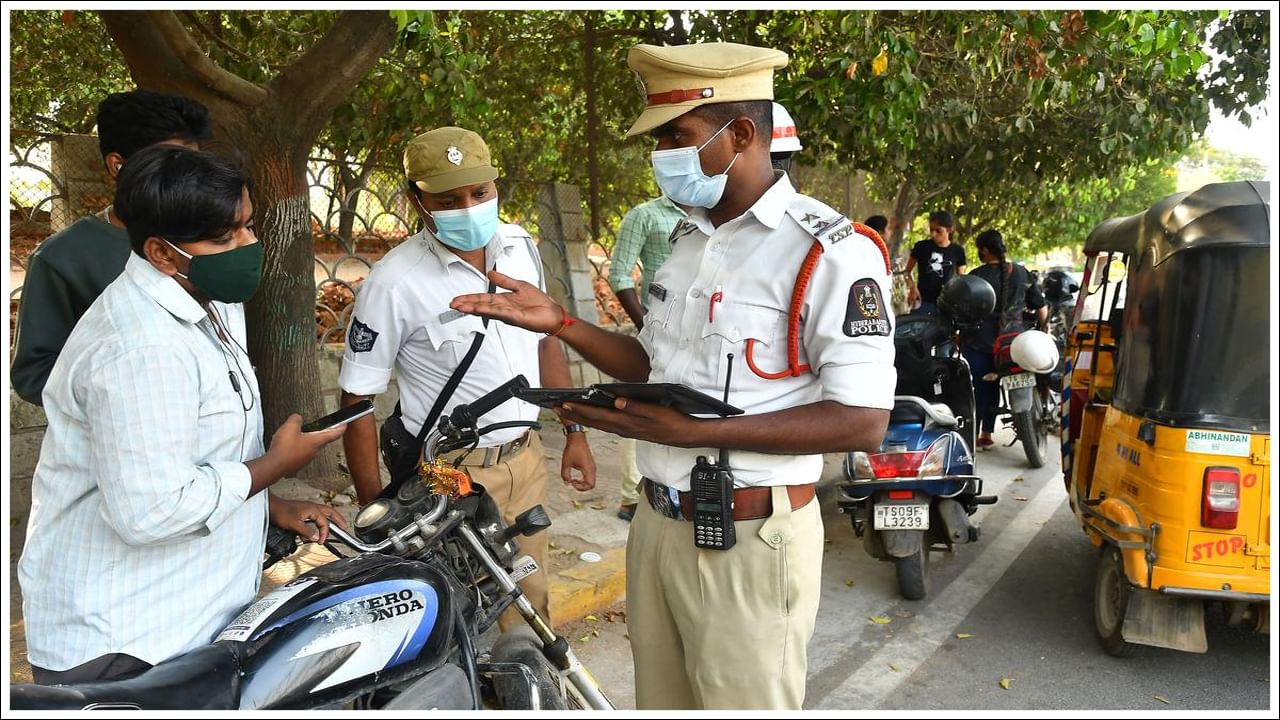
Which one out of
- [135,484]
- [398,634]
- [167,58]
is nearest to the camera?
[135,484]

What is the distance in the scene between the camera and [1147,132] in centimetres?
912

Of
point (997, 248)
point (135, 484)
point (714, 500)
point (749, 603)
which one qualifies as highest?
point (135, 484)

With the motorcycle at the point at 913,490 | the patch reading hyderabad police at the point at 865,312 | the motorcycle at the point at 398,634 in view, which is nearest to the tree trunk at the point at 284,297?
the motorcycle at the point at 913,490

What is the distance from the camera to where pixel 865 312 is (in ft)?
6.38

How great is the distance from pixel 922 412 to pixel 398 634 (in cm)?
337

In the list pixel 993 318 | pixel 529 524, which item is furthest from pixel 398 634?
pixel 993 318

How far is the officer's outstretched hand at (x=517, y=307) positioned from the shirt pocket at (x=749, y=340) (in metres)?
0.40

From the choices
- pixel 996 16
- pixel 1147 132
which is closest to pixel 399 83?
pixel 996 16

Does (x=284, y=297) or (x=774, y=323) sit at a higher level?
(x=774, y=323)

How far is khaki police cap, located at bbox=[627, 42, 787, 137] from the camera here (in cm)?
202

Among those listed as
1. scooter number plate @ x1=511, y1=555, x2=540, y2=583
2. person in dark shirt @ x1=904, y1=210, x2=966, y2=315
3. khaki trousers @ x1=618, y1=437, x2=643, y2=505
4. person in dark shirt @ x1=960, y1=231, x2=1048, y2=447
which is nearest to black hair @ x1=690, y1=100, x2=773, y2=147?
scooter number plate @ x1=511, y1=555, x2=540, y2=583

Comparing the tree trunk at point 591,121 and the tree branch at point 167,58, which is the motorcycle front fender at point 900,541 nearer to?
the tree branch at point 167,58

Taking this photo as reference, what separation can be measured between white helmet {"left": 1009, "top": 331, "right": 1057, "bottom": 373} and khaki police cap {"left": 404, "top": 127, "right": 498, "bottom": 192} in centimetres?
426

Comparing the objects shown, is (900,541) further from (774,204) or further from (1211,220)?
(774,204)
